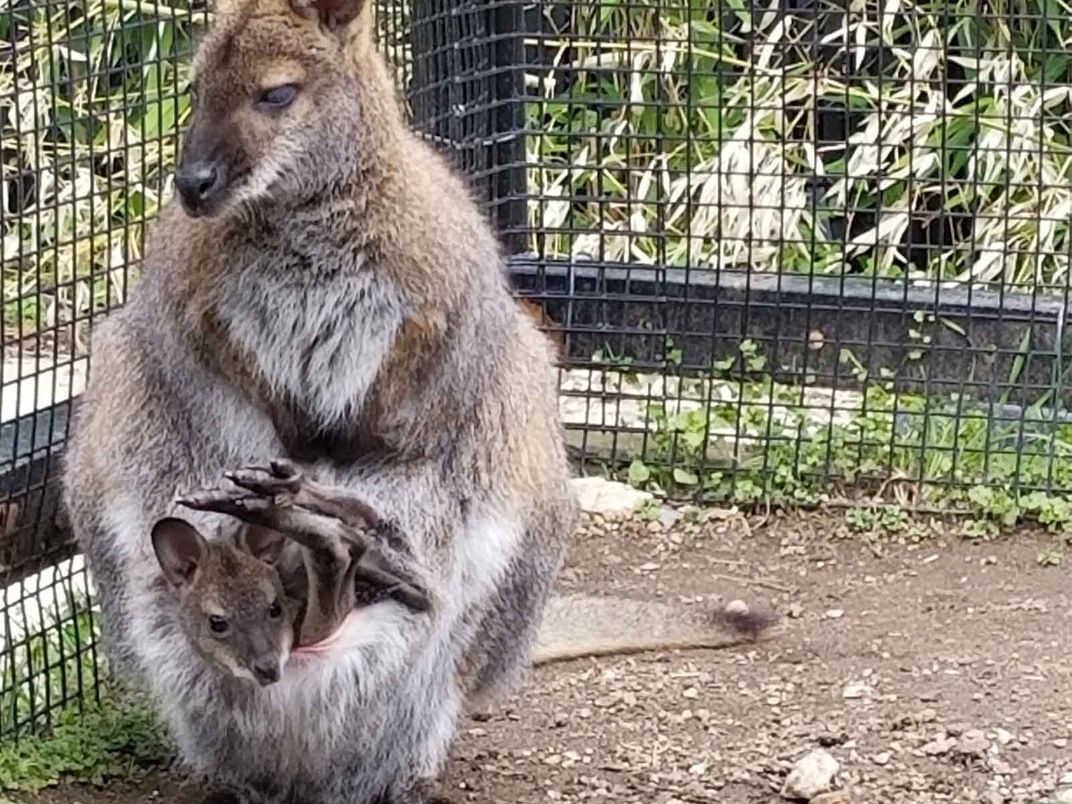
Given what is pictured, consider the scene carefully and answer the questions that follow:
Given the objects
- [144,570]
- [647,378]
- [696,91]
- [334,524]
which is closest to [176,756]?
[144,570]

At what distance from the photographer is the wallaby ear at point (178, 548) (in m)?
4.11

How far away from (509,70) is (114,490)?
2412 mm

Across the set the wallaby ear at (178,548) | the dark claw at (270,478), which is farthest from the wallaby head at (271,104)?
the wallaby ear at (178,548)

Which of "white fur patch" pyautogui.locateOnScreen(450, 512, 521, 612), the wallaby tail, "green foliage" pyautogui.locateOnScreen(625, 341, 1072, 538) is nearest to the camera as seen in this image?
"white fur patch" pyautogui.locateOnScreen(450, 512, 521, 612)

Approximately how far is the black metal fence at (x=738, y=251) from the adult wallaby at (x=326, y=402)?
1.02m

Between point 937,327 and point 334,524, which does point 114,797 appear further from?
point 937,327

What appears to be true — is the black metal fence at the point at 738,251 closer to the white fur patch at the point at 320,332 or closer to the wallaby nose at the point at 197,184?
the white fur patch at the point at 320,332

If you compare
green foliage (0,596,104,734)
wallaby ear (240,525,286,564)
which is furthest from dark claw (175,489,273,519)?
green foliage (0,596,104,734)

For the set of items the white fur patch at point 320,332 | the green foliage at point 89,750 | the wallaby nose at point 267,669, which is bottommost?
the green foliage at point 89,750

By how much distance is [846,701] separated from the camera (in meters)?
5.11

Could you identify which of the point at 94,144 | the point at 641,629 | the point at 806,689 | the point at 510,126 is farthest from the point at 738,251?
the point at 94,144

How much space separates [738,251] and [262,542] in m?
3.25

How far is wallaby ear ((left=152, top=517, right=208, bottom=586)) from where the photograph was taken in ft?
13.5

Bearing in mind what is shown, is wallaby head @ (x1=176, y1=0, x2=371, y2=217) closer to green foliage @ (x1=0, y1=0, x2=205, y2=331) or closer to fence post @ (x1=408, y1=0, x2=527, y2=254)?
green foliage @ (x1=0, y1=0, x2=205, y2=331)
